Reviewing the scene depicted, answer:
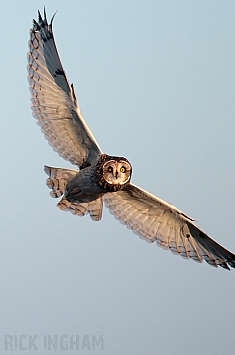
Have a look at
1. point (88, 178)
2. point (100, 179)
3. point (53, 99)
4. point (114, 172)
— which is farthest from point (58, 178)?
point (53, 99)

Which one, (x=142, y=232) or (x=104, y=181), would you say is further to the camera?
(x=142, y=232)

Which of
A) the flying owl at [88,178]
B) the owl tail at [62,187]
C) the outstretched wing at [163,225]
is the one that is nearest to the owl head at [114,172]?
the flying owl at [88,178]

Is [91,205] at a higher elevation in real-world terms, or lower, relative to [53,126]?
lower

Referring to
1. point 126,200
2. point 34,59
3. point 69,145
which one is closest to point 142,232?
point 126,200

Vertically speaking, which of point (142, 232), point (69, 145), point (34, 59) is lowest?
point (142, 232)

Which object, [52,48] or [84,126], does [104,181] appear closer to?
[84,126]

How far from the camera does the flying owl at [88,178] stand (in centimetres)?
1694

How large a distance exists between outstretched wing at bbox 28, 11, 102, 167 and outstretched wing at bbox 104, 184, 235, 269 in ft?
2.85

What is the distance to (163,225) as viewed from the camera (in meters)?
17.8

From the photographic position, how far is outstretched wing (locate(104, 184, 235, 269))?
17.4 meters

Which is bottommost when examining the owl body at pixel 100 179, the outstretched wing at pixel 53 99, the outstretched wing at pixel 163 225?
the outstretched wing at pixel 163 225

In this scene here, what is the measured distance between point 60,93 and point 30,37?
938 millimetres

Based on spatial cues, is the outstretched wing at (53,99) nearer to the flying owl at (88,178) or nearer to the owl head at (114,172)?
the flying owl at (88,178)

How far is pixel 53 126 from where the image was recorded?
679 inches
